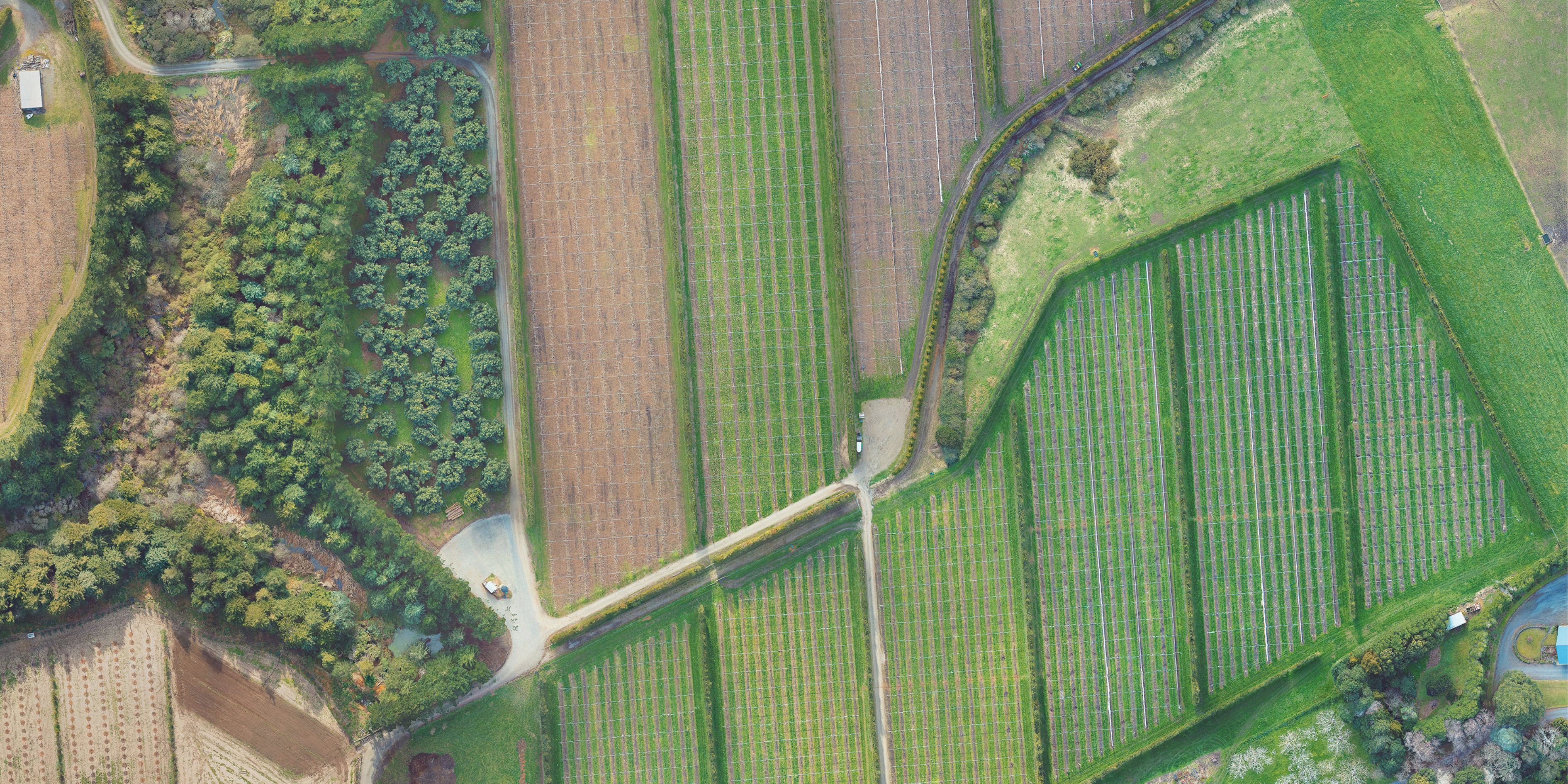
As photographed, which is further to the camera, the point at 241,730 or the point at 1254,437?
the point at 1254,437

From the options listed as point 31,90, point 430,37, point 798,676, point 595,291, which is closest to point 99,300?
point 31,90

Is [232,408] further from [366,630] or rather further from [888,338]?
[888,338]

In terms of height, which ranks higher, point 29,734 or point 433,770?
point 29,734

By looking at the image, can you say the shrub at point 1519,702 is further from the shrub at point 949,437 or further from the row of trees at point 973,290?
the shrub at point 949,437

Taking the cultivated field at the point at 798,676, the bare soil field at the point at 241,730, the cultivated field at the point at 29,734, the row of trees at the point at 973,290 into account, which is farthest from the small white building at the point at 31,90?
the row of trees at the point at 973,290

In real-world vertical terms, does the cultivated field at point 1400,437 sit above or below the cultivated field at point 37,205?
below

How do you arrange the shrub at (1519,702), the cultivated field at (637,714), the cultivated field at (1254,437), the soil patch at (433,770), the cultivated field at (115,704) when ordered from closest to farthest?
1. the shrub at (1519,702)
2. the cultivated field at (115,704)
3. the soil patch at (433,770)
4. the cultivated field at (637,714)
5. the cultivated field at (1254,437)

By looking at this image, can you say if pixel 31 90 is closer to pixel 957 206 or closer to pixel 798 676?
pixel 957 206
